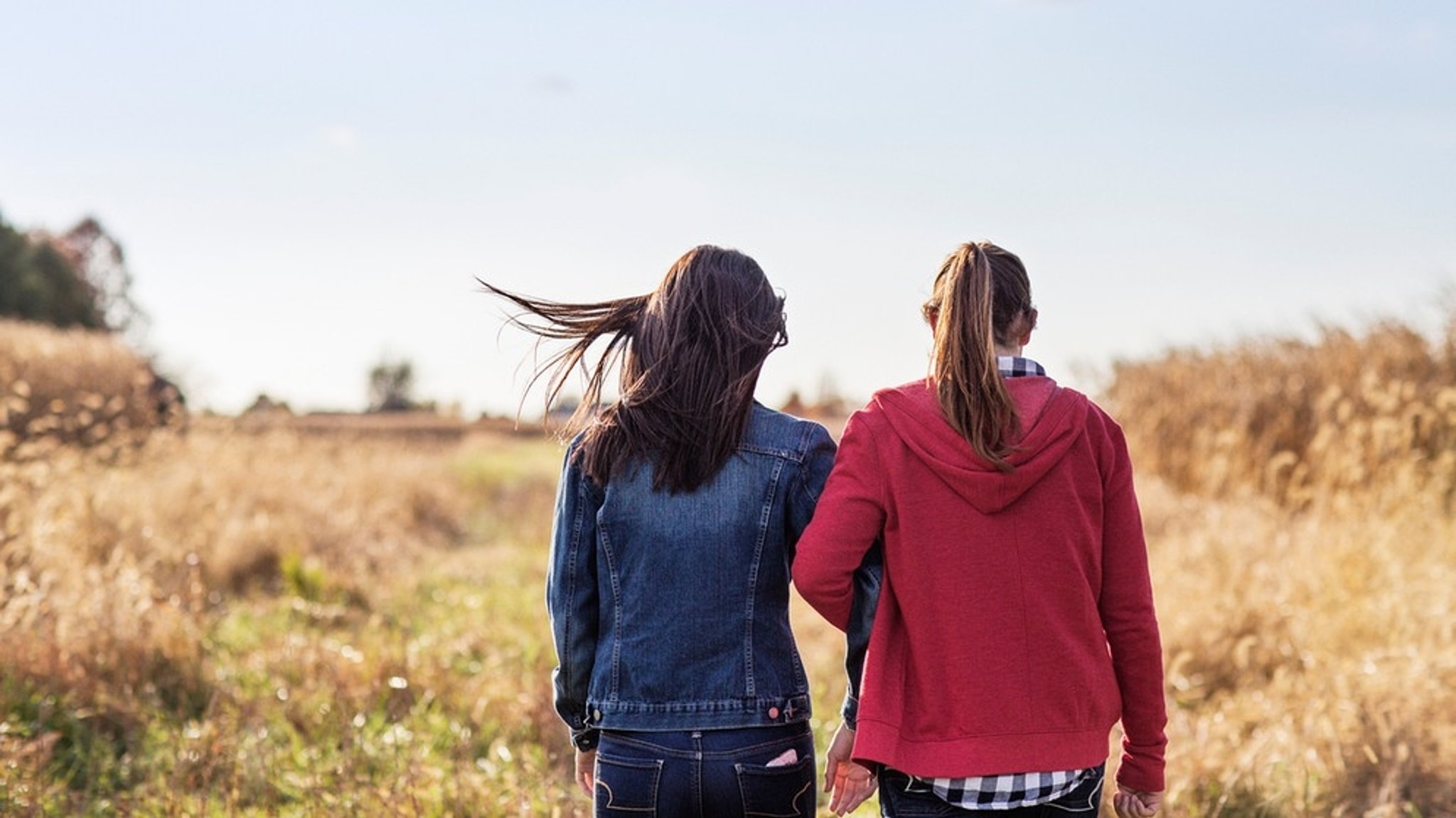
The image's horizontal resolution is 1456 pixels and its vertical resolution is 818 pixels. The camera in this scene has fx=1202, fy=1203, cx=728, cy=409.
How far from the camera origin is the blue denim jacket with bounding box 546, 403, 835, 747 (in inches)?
93.2

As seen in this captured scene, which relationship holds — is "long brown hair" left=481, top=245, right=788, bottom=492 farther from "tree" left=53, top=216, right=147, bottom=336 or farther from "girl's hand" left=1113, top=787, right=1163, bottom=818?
"tree" left=53, top=216, right=147, bottom=336

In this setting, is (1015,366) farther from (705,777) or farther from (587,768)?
(587,768)

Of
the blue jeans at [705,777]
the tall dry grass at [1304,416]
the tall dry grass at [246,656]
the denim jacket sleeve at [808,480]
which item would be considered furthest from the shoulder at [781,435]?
the tall dry grass at [1304,416]

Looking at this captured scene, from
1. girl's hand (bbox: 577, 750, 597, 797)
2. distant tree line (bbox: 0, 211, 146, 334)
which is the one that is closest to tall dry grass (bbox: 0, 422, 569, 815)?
girl's hand (bbox: 577, 750, 597, 797)

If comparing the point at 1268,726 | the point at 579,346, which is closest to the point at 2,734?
the point at 579,346

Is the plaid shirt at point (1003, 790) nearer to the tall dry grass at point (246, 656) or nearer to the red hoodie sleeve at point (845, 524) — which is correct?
the red hoodie sleeve at point (845, 524)

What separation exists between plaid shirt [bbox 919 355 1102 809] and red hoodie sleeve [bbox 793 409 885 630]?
1.35ft

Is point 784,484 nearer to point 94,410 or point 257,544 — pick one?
point 257,544

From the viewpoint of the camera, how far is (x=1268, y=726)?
15.9ft

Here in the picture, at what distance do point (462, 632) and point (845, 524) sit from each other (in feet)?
16.1

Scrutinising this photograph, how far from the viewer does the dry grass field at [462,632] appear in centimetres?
421

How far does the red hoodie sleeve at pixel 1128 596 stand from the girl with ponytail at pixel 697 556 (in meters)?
0.57

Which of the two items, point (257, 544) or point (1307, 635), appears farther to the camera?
Result: point (257, 544)

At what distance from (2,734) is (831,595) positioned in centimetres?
365
